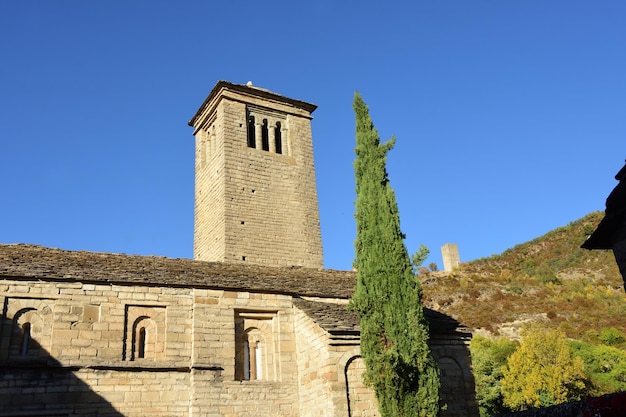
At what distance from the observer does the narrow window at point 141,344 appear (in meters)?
12.6

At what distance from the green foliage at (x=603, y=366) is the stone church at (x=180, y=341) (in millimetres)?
18110

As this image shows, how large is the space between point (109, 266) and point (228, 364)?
3.85 meters

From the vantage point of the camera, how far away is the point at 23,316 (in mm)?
11844

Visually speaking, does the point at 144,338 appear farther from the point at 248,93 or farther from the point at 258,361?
the point at 248,93

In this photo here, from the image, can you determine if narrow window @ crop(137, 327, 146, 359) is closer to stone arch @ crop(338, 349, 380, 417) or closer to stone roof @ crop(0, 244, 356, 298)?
stone roof @ crop(0, 244, 356, 298)

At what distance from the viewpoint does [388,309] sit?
11.1 m

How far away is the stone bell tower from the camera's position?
68.5 feet

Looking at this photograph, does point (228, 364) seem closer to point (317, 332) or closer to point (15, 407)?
point (317, 332)

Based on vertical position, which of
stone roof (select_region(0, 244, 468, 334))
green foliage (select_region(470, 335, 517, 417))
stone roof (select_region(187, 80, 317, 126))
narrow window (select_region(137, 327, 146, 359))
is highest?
stone roof (select_region(187, 80, 317, 126))

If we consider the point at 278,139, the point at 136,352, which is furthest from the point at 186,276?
the point at 278,139

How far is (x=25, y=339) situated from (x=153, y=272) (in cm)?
320

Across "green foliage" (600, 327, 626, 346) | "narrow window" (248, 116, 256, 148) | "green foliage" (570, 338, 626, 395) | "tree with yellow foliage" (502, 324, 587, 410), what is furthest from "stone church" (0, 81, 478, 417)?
"green foliage" (600, 327, 626, 346)

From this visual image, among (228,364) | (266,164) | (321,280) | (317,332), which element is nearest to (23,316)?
(228,364)

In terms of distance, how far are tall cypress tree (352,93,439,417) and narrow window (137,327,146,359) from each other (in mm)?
5092
